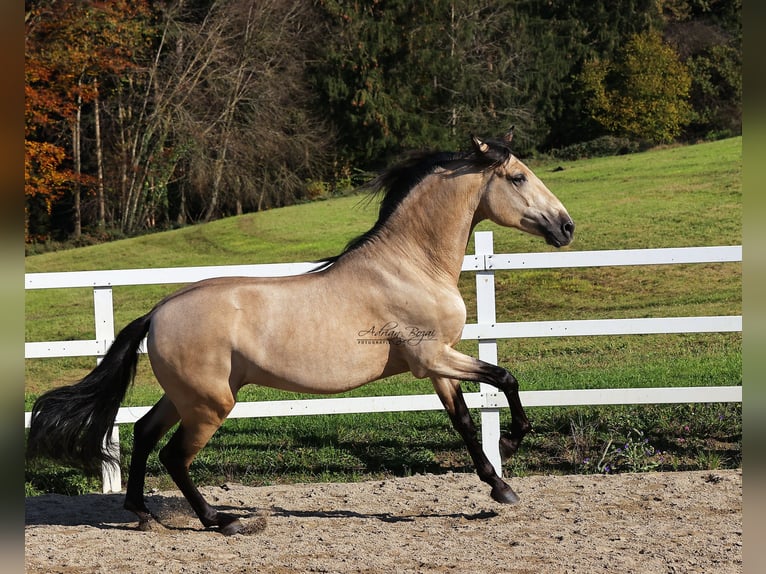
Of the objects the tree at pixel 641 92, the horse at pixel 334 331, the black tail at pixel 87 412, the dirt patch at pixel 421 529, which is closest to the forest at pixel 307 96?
the tree at pixel 641 92

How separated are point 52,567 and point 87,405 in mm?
954

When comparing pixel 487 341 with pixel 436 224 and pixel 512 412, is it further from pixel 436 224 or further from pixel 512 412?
pixel 436 224

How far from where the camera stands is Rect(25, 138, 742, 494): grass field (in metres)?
6.43

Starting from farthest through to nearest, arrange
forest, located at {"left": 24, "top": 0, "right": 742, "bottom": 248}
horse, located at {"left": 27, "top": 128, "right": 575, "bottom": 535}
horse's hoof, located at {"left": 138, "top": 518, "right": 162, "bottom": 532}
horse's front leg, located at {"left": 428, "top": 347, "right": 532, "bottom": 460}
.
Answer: forest, located at {"left": 24, "top": 0, "right": 742, "bottom": 248} → horse's hoof, located at {"left": 138, "top": 518, "right": 162, "bottom": 532} → horse's front leg, located at {"left": 428, "top": 347, "right": 532, "bottom": 460} → horse, located at {"left": 27, "top": 128, "right": 575, "bottom": 535}

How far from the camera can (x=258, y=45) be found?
2655cm

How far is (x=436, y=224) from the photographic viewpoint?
16.0 feet

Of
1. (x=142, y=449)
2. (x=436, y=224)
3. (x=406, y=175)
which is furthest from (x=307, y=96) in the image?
(x=142, y=449)

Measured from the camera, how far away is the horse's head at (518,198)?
4801mm

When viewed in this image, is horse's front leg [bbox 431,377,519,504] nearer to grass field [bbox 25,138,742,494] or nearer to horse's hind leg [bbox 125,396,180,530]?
grass field [bbox 25,138,742,494]

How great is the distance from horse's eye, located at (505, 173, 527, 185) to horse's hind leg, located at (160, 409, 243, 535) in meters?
2.04

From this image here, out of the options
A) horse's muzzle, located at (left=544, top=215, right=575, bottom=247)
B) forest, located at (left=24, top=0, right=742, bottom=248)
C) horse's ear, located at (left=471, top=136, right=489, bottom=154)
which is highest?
forest, located at (left=24, top=0, right=742, bottom=248)

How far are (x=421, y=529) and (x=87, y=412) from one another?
196 cm

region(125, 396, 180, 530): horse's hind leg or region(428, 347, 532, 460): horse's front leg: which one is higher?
region(428, 347, 532, 460): horse's front leg

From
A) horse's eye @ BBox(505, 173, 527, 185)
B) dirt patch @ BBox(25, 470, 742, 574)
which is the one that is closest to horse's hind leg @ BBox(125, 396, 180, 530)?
dirt patch @ BBox(25, 470, 742, 574)
